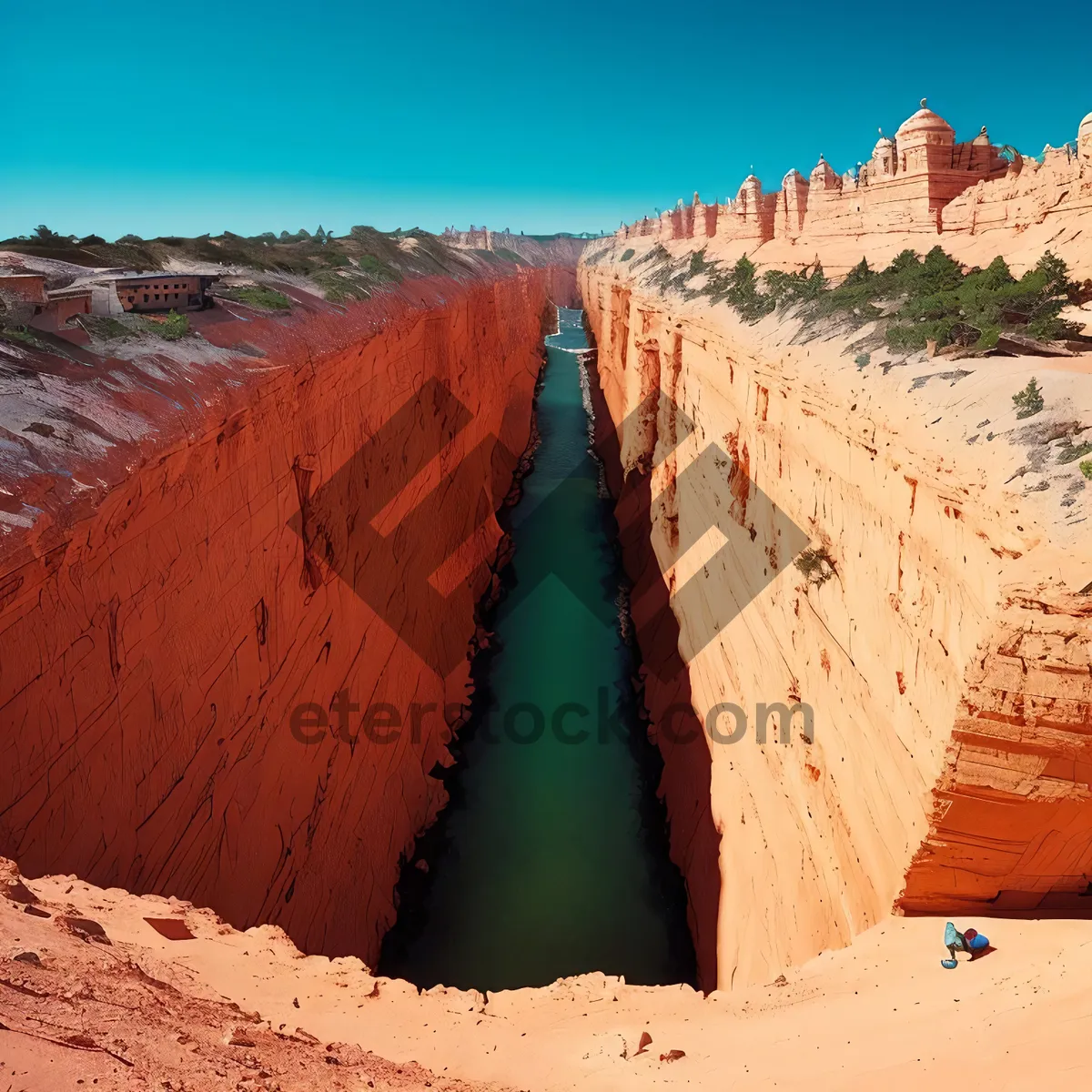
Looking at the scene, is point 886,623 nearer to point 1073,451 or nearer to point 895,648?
point 895,648

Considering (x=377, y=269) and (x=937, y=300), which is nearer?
(x=937, y=300)

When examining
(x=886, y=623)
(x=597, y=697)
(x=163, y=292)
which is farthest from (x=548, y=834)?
(x=163, y=292)

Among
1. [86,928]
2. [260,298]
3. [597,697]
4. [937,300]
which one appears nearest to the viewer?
[86,928]

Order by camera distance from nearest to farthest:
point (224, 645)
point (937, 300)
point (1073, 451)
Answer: point (1073, 451) < point (224, 645) < point (937, 300)

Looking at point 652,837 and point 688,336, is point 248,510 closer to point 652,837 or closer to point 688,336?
point 652,837

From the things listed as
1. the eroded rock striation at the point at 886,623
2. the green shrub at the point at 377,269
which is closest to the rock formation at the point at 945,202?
the eroded rock striation at the point at 886,623

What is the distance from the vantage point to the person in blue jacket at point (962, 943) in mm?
5133

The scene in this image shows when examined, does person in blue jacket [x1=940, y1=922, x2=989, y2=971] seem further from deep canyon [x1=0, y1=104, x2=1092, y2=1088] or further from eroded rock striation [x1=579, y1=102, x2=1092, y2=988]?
eroded rock striation [x1=579, y1=102, x2=1092, y2=988]

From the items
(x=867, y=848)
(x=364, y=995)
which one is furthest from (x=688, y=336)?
(x=364, y=995)

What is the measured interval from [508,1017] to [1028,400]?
707cm

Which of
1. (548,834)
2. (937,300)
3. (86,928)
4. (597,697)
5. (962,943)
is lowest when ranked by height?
(548,834)

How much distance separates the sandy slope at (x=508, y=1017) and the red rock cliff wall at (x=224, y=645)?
48.0 inches

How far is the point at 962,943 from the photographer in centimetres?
512

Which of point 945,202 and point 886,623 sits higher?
point 945,202
